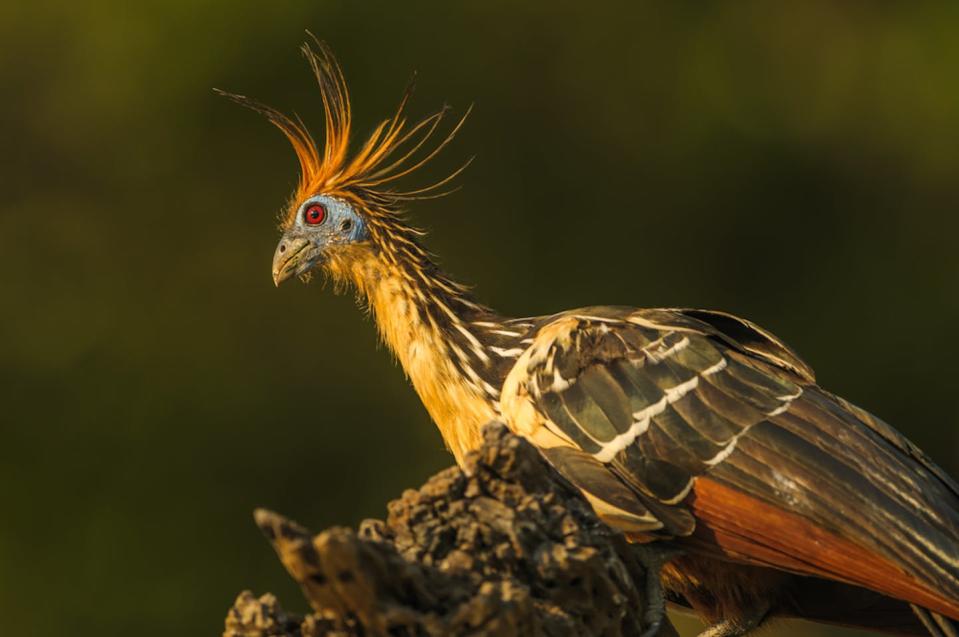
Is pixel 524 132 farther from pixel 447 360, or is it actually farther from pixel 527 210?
pixel 447 360

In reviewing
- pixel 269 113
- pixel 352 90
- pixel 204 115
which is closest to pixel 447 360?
pixel 269 113

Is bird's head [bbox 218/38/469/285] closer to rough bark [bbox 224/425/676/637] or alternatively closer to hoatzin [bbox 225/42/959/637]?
hoatzin [bbox 225/42/959/637]

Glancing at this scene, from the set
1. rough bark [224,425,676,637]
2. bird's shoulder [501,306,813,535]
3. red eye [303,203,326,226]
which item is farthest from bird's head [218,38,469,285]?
rough bark [224,425,676,637]

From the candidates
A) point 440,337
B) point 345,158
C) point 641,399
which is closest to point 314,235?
point 345,158

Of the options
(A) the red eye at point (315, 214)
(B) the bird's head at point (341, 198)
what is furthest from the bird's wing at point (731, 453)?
(A) the red eye at point (315, 214)

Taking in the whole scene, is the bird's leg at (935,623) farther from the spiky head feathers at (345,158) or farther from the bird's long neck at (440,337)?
the spiky head feathers at (345,158)

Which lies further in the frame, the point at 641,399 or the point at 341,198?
the point at 341,198

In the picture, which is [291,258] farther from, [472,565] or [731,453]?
[472,565]
